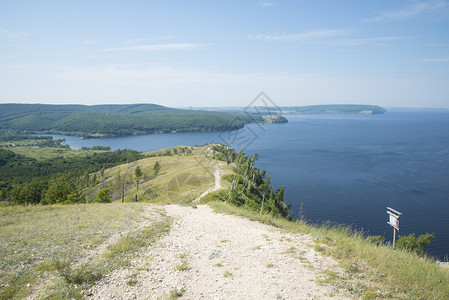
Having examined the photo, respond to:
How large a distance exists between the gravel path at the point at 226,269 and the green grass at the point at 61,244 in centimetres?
101

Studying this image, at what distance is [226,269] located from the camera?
9.10 metres

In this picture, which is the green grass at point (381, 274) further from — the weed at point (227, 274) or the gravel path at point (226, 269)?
the weed at point (227, 274)

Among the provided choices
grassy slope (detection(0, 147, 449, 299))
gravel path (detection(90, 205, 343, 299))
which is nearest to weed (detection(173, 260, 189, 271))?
gravel path (detection(90, 205, 343, 299))

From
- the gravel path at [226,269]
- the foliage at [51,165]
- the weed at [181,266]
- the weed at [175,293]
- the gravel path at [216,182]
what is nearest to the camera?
the weed at [175,293]

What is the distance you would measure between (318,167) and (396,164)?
27.6 m

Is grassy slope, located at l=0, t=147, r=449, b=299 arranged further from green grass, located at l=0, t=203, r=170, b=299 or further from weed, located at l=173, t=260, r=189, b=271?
weed, located at l=173, t=260, r=189, b=271

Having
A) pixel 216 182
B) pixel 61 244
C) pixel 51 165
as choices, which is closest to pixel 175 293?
pixel 61 244

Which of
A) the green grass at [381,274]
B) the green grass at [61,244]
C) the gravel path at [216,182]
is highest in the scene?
the green grass at [381,274]

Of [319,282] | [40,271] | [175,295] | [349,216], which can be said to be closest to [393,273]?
[319,282]

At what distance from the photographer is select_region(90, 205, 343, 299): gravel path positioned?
25.0ft

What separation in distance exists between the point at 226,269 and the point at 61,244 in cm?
790

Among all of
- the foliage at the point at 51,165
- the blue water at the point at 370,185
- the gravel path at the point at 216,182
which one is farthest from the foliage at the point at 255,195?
the foliage at the point at 51,165

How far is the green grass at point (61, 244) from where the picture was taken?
8477 millimetres

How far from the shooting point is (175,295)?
7555 mm
